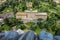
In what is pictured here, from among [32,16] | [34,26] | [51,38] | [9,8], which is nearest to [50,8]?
[32,16]

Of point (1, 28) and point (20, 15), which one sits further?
point (20, 15)

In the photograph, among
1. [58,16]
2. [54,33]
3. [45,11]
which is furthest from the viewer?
[45,11]

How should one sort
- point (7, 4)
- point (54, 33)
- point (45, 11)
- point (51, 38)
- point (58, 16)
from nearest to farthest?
point (51, 38), point (54, 33), point (58, 16), point (45, 11), point (7, 4)

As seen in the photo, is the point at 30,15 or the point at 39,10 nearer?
the point at 30,15

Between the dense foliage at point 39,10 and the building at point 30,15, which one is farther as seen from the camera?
the building at point 30,15

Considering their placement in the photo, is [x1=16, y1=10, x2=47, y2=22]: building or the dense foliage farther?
[x1=16, y1=10, x2=47, y2=22]: building

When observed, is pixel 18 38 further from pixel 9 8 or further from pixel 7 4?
pixel 7 4
